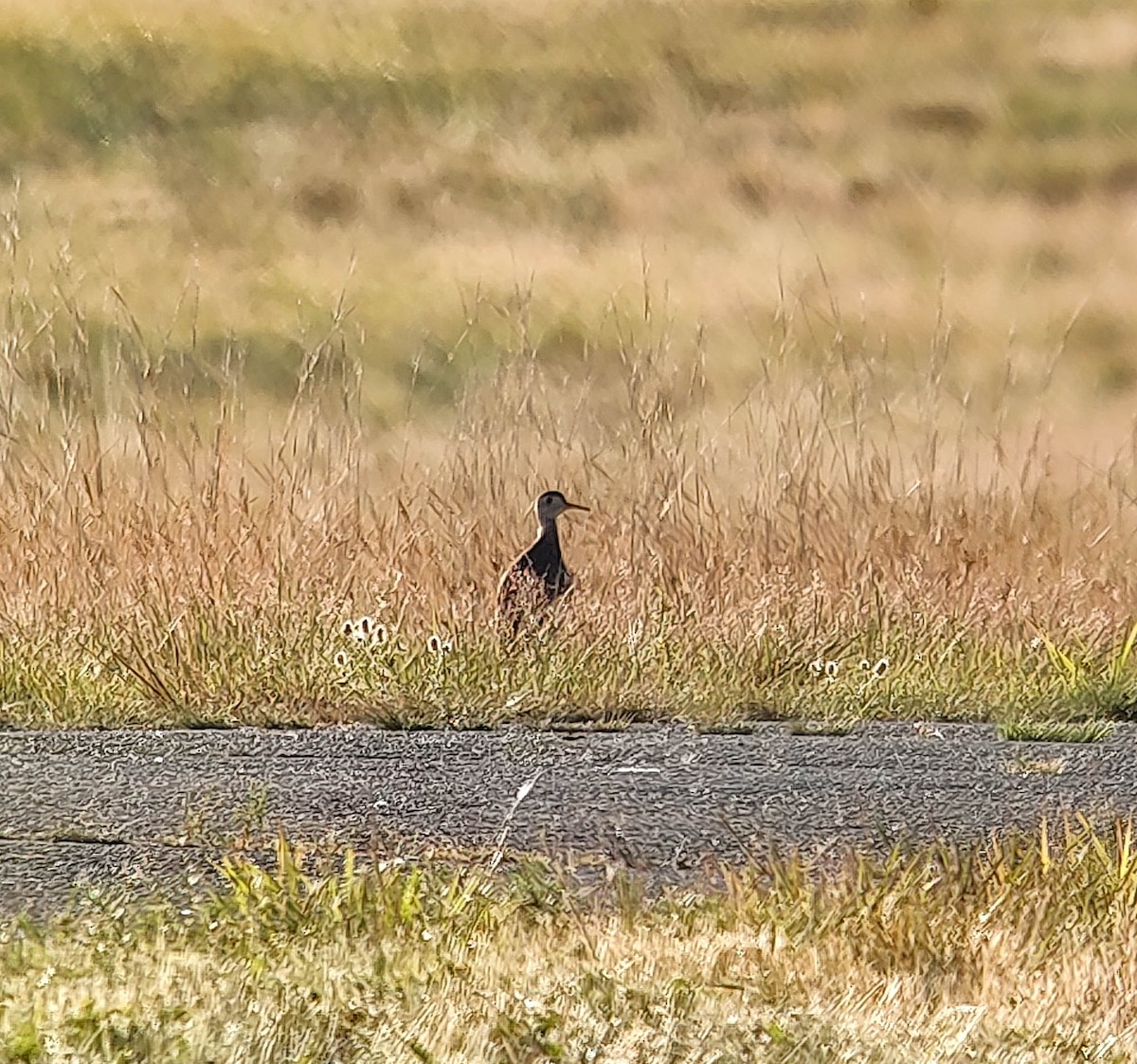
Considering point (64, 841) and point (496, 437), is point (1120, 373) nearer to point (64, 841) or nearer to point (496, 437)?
point (496, 437)

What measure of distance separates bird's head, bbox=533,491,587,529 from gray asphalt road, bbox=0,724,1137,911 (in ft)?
5.55

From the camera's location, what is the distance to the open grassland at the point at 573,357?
6734mm

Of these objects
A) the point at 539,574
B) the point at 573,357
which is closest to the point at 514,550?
the point at 539,574

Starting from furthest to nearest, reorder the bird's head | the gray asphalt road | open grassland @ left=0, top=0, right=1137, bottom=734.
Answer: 1. the bird's head
2. open grassland @ left=0, top=0, right=1137, bottom=734
3. the gray asphalt road

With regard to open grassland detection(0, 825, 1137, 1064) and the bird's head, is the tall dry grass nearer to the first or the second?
the bird's head

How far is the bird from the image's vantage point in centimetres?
709

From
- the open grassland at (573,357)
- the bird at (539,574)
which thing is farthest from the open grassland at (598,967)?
the bird at (539,574)

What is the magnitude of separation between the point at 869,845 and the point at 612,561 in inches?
124

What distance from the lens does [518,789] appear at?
5.30 meters

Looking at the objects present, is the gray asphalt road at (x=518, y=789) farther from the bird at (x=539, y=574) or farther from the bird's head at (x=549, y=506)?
the bird's head at (x=549, y=506)

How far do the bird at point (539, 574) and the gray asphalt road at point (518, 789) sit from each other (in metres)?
1.03

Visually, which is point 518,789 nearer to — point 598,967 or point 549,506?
point 598,967

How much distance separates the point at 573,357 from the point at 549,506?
14.6 metres

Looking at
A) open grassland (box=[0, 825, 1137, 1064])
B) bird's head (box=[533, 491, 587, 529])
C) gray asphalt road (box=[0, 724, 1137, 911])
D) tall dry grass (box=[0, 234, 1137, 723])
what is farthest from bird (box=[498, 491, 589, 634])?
open grassland (box=[0, 825, 1137, 1064])
